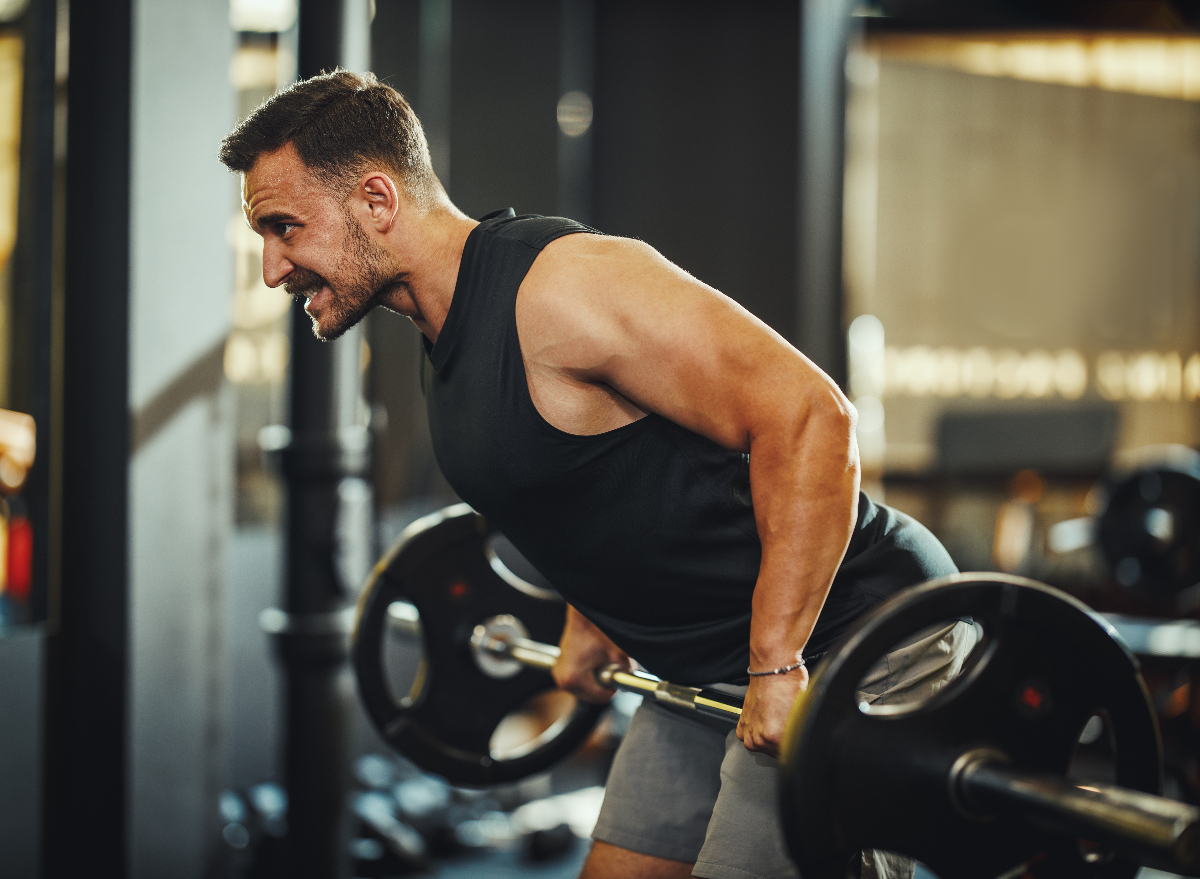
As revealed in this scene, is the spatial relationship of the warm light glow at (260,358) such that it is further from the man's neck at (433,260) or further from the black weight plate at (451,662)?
the man's neck at (433,260)

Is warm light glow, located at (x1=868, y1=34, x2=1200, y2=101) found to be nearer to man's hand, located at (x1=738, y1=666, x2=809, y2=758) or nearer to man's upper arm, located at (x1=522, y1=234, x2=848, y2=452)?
man's upper arm, located at (x1=522, y1=234, x2=848, y2=452)

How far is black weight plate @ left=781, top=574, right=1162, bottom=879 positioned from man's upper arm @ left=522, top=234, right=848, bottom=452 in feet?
0.71

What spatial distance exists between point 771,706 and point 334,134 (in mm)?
747

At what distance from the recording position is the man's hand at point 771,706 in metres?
0.95

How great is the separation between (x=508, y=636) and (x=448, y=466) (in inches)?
18.1

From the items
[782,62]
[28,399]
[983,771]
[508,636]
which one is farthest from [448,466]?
[782,62]

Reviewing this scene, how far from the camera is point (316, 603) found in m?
2.11

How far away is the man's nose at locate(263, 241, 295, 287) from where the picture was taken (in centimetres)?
112

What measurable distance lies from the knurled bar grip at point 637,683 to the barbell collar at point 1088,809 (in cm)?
23

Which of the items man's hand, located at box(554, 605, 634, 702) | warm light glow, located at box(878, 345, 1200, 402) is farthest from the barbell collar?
warm light glow, located at box(878, 345, 1200, 402)

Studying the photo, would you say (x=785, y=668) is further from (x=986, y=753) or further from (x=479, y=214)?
(x=479, y=214)

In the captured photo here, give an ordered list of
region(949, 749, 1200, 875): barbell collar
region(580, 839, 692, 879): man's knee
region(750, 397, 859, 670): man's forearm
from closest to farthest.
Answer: region(949, 749, 1200, 875): barbell collar, region(750, 397, 859, 670): man's forearm, region(580, 839, 692, 879): man's knee

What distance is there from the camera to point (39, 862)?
6.74ft

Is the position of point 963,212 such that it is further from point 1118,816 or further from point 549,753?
point 1118,816
